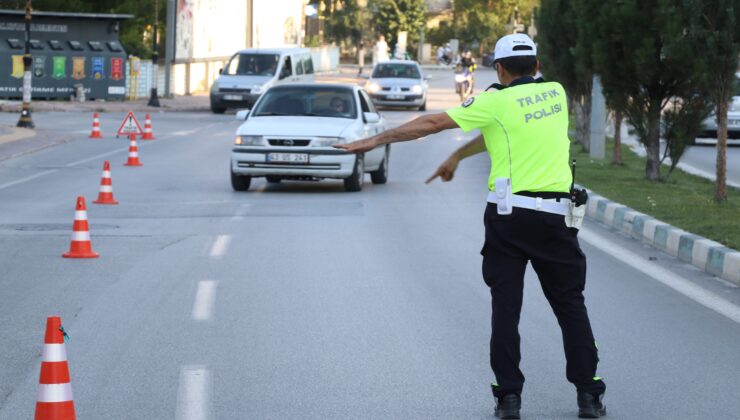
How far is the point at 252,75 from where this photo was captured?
148ft

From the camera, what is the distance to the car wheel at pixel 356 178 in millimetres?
19844

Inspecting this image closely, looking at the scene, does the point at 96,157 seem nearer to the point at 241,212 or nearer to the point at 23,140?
the point at 23,140

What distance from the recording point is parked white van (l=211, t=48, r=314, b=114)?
4381cm

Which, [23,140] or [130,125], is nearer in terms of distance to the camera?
[23,140]

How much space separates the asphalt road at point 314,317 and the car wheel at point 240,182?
148 centimetres

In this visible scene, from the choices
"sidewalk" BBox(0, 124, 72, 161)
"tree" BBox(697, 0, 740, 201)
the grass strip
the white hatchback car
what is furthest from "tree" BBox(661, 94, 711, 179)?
"sidewalk" BBox(0, 124, 72, 161)

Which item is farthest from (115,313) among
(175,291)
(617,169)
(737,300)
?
(617,169)

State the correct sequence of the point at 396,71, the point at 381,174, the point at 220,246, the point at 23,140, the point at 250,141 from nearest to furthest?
the point at 220,246 < the point at 250,141 < the point at 381,174 < the point at 23,140 < the point at 396,71

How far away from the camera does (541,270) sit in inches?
273

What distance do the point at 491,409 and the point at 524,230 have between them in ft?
3.03

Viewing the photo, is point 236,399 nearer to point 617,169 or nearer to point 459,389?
point 459,389

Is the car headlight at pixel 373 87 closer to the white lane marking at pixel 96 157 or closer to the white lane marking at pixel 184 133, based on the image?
the white lane marking at pixel 184 133

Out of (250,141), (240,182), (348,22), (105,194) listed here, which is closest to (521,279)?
(105,194)

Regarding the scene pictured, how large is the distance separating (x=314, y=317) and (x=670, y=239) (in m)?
5.29
